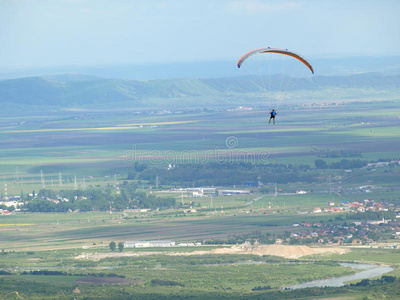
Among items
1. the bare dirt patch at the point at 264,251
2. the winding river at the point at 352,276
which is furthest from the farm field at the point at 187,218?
the winding river at the point at 352,276

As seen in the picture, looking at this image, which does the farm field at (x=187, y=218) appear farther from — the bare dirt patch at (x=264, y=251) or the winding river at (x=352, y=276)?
the winding river at (x=352, y=276)

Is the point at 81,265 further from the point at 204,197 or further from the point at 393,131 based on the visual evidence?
the point at 393,131

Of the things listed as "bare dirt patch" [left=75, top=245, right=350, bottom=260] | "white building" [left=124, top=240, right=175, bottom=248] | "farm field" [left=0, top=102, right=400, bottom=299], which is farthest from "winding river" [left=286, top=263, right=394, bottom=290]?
"white building" [left=124, top=240, right=175, bottom=248]

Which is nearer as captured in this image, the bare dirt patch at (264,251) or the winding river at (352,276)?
the winding river at (352,276)

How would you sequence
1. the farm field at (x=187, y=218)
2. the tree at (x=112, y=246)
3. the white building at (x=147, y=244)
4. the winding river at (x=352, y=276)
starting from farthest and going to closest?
1. the white building at (x=147, y=244)
2. the tree at (x=112, y=246)
3. the farm field at (x=187, y=218)
4. the winding river at (x=352, y=276)

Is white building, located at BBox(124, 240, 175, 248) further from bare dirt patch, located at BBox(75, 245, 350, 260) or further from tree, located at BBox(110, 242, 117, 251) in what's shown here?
bare dirt patch, located at BBox(75, 245, 350, 260)

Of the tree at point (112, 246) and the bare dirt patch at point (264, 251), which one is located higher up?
the tree at point (112, 246)

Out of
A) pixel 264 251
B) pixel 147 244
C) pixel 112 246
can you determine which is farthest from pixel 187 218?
pixel 264 251

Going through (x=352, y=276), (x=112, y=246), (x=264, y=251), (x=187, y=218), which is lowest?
(x=352, y=276)

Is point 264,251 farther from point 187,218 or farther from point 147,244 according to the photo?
point 187,218
